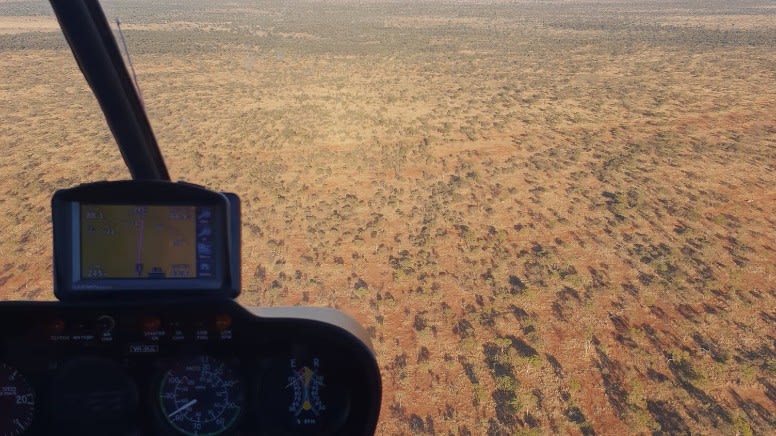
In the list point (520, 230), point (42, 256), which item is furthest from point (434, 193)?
point (42, 256)

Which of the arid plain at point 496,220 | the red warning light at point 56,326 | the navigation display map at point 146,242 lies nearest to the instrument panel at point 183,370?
the red warning light at point 56,326

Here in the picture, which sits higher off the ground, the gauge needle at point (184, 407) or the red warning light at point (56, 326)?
the red warning light at point (56, 326)

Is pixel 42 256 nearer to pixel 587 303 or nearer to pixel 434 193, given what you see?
pixel 434 193

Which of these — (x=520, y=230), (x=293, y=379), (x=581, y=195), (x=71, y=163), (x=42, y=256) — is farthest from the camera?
(x=71, y=163)

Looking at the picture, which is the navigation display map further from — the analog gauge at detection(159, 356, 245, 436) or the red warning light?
the analog gauge at detection(159, 356, 245, 436)

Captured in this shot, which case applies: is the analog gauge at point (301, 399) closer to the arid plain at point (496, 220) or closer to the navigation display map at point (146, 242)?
the navigation display map at point (146, 242)

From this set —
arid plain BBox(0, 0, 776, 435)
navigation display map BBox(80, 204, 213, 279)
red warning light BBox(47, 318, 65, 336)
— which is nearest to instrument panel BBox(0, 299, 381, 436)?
red warning light BBox(47, 318, 65, 336)

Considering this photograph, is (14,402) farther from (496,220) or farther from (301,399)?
(496,220)

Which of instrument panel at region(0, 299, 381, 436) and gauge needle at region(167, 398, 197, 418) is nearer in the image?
instrument panel at region(0, 299, 381, 436)
